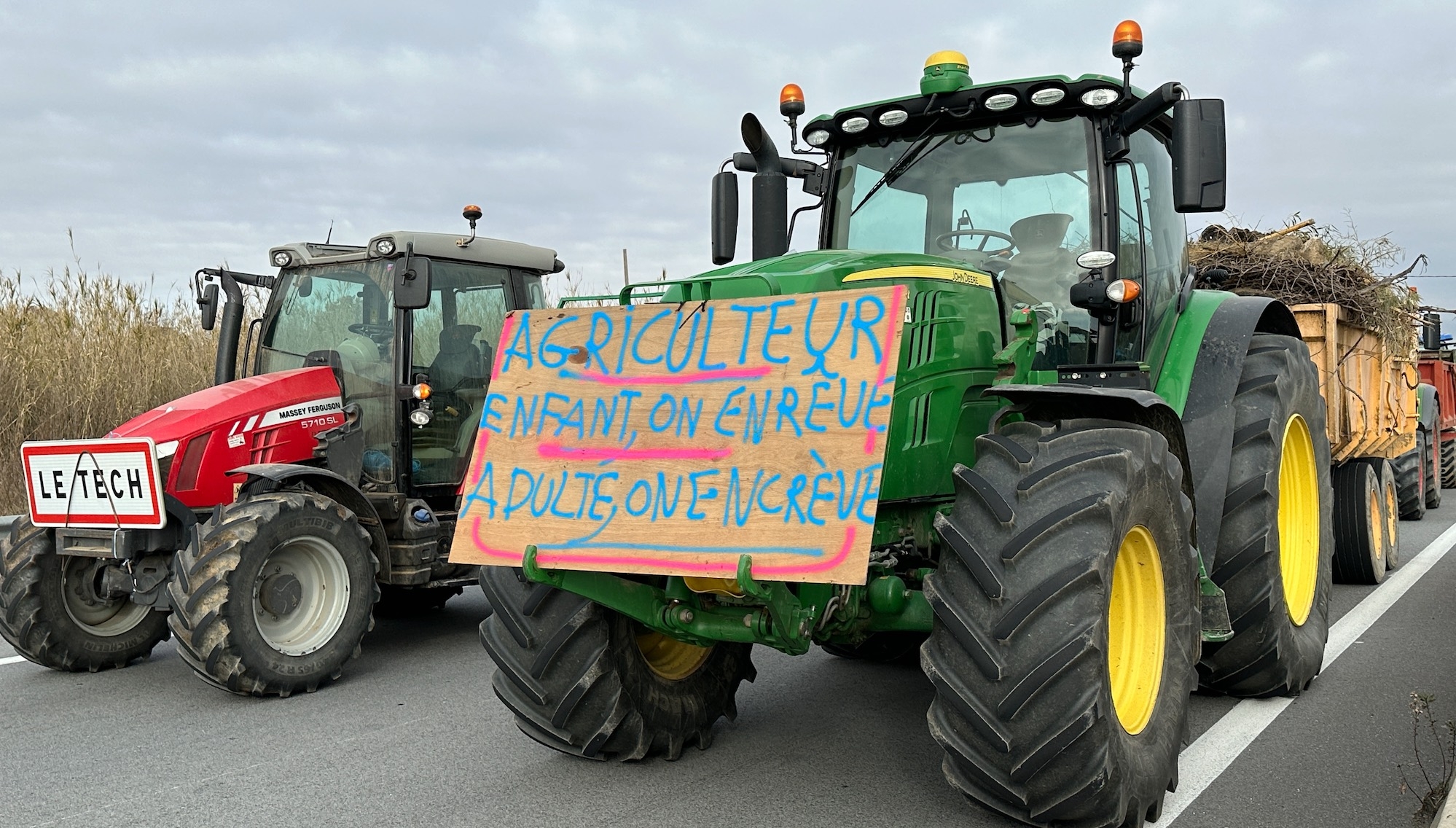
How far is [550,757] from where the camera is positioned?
15.0 feet

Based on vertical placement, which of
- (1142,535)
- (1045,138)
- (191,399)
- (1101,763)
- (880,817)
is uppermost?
(1045,138)

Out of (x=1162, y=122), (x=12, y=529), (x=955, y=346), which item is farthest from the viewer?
(x=12, y=529)

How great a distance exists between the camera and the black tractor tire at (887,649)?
5.75 m

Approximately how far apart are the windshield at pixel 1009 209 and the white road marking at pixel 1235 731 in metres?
1.61

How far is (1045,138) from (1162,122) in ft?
2.53

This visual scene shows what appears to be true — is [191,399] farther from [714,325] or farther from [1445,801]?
[1445,801]

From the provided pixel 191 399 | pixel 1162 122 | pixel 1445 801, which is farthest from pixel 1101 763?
pixel 191 399

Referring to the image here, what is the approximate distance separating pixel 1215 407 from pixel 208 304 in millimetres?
6021

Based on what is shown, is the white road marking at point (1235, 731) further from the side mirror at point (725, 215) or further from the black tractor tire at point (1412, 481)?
the black tractor tire at point (1412, 481)

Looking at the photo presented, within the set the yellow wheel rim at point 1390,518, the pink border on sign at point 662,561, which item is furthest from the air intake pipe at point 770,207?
the yellow wheel rim at point 1390,518

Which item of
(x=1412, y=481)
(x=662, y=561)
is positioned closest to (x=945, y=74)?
(x=662, y=561)

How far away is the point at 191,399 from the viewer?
262 inches

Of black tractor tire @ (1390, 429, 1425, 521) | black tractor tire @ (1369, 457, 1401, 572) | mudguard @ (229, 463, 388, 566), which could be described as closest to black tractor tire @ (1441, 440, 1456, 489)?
black tractor tire @ (1390, 429, 1425, 521)

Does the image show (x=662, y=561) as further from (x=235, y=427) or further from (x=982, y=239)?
(x=235, y=427)
